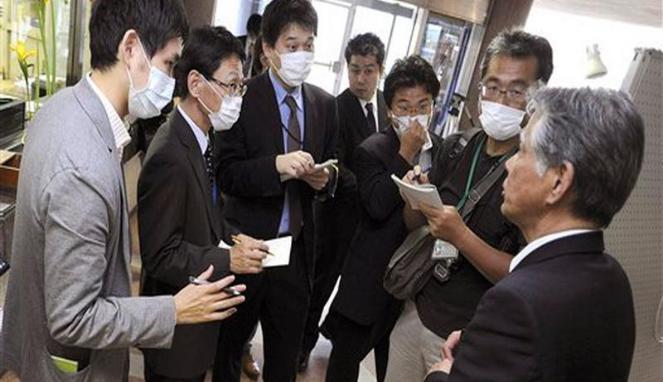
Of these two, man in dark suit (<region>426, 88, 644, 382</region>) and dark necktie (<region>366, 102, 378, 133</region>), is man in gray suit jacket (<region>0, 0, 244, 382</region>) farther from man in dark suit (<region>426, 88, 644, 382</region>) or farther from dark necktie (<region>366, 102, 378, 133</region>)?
dark necktie (<region>366, 102, 378, 133</region>)

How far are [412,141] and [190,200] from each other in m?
0.85

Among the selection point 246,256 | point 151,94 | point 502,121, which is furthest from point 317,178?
point 151,94

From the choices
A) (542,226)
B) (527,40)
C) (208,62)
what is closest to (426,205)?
(542,226)

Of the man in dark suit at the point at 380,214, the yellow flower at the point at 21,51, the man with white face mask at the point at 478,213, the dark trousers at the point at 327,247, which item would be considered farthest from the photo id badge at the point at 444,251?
the yellow flower at the point at 21,51

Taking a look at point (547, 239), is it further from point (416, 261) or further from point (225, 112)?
point (225, 112)

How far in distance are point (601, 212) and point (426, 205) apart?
570mm

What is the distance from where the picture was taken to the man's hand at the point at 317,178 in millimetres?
1855

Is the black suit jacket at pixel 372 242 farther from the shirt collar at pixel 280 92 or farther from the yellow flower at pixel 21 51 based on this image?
the yellow flower at pixel 21 51

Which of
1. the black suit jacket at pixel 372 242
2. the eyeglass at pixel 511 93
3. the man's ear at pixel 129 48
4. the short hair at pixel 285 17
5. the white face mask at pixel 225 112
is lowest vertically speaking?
the black suit jacket at pixel 372 242

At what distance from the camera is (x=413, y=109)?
1.98 m

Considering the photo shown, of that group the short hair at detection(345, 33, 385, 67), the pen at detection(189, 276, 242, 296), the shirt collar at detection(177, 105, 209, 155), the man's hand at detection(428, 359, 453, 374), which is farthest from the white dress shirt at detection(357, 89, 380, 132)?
the man's hand at detection(428, 359, 453, 374)

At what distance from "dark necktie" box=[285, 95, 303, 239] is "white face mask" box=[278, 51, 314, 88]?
68 mm

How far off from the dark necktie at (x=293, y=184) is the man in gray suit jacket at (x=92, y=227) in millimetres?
753

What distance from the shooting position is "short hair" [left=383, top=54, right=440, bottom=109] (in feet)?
6.50
